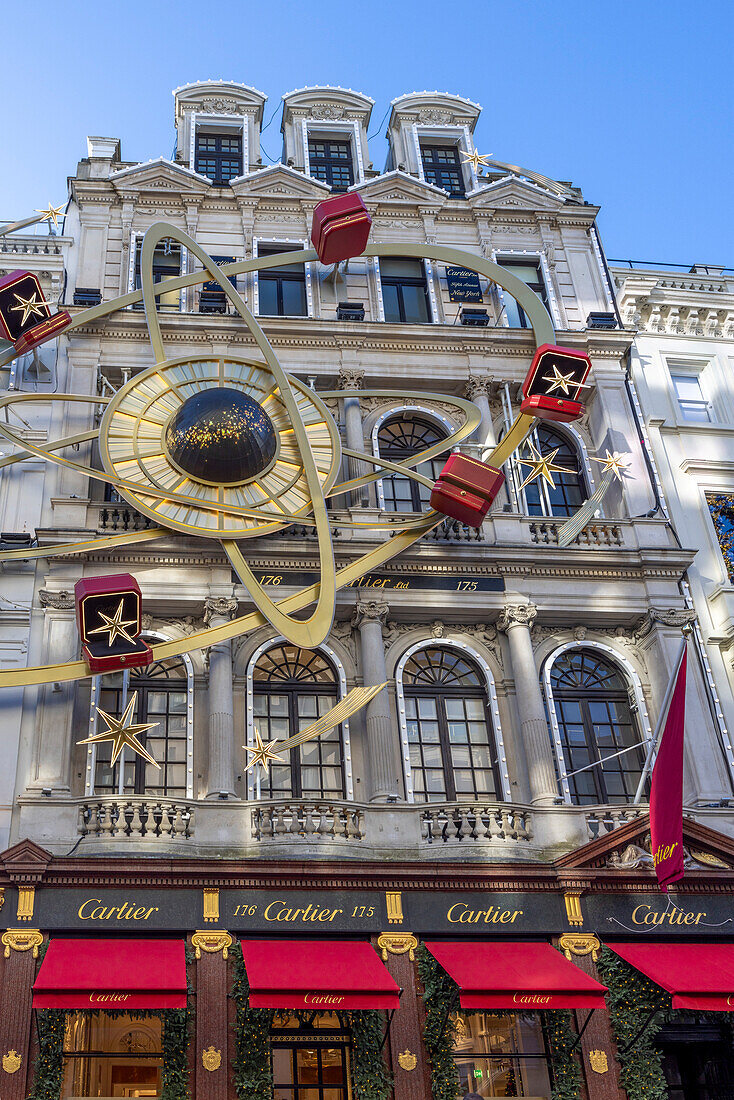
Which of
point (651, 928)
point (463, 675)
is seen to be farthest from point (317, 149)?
point (651, 928)

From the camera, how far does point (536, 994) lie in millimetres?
19984

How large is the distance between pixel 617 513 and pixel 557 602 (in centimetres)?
369

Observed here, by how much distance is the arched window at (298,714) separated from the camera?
24141 mm

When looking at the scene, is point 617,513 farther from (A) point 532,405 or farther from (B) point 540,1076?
(B) point 540,1076

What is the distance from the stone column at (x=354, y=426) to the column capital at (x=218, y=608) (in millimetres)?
4078

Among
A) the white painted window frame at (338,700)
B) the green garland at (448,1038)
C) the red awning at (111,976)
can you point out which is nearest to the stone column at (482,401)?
the white painted window frame at (338,700)

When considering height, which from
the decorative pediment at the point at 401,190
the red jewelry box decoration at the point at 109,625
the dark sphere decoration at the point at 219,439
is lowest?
the red jewelry box decoration at the point at 109,625

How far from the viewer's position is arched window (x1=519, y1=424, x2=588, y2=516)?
1148 inches

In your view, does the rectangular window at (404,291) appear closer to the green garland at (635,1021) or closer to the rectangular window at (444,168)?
the rectangular window at (444,168)

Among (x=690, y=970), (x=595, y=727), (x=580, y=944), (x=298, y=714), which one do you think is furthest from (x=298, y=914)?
(x=595, y=727)

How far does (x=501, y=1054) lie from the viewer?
2125 cm

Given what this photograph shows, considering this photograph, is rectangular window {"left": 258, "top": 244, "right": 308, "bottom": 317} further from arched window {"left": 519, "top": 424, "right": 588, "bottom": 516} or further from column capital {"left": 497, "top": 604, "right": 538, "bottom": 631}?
column capital {"left": 497, "top": 604, "right": 538, "bottom": 631}

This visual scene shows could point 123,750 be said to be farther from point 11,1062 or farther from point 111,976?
point 11,1062

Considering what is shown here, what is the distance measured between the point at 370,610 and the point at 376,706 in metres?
2.25
